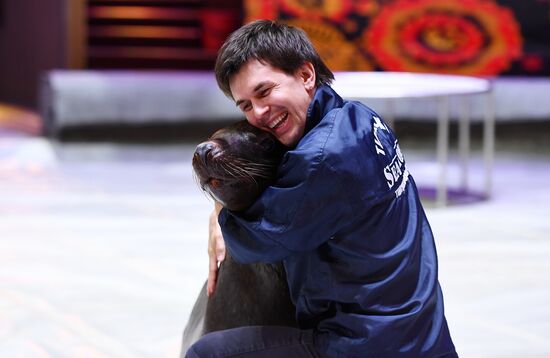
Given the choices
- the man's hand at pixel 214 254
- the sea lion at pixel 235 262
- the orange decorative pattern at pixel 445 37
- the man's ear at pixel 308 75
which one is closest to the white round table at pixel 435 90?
the orange decorative pattern at pixel 445 37

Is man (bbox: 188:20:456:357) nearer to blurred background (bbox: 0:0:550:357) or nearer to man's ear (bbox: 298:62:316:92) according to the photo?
man's ear (bbox: 298:62:316:92)

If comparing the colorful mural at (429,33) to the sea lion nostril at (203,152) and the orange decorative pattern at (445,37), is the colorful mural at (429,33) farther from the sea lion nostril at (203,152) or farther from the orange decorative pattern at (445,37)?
the sea lion nostril at (203,152)

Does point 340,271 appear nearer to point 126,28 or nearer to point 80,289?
point 80,289

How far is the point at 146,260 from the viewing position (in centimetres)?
416

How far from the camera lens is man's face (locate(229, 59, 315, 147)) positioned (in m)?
1.83

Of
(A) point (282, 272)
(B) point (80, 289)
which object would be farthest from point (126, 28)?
(A) point (282, 272)

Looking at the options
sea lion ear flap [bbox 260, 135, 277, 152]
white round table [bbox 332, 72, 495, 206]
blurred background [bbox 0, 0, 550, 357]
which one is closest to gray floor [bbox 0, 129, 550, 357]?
blurred background [bbox 0, 0, 550, 357]

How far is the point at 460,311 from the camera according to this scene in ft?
11.2

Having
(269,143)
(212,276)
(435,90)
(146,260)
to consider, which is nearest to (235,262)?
(212,276)

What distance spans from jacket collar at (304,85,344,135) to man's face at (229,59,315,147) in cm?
4

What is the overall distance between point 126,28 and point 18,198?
391 cm

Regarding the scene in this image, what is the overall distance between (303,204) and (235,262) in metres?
0.48

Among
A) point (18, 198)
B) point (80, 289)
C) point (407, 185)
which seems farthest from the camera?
point (18, 198)

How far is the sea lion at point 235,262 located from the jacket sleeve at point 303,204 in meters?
0.06
